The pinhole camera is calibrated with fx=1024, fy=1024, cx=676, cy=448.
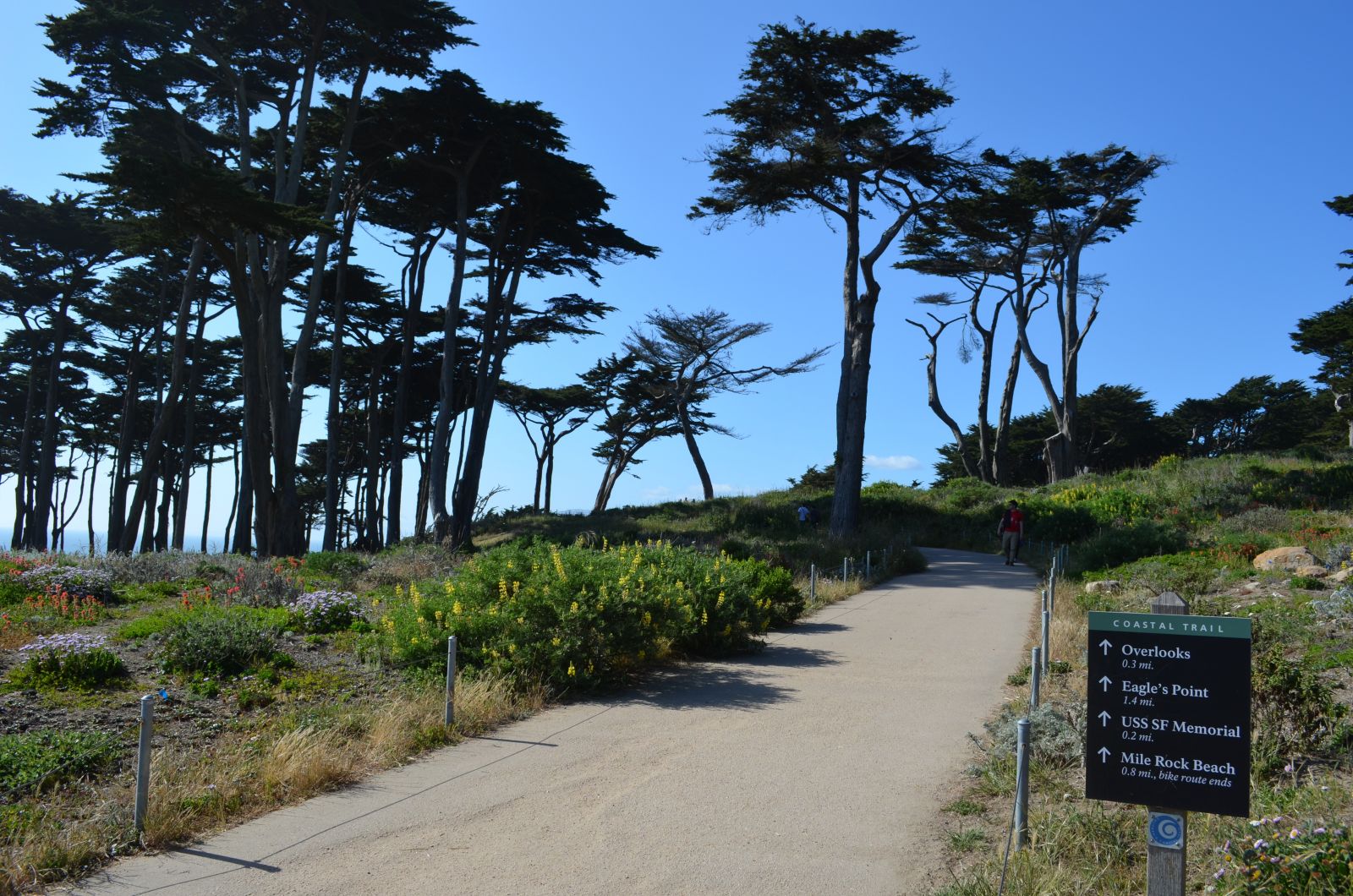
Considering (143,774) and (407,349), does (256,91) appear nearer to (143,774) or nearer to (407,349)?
(407,349)

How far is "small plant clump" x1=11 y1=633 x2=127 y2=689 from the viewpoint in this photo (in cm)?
891

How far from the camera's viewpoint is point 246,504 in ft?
115

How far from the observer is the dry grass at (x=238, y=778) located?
5.48m

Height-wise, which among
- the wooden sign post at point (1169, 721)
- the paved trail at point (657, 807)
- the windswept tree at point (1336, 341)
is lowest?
the paved trail at point (657, 807)

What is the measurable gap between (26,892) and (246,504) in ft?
105

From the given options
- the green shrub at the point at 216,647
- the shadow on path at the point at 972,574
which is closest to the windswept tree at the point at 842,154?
the shadow on path at the point at 972,574

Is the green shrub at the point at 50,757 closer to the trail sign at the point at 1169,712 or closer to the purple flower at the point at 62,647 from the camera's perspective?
the purple flower at the point at 62,647

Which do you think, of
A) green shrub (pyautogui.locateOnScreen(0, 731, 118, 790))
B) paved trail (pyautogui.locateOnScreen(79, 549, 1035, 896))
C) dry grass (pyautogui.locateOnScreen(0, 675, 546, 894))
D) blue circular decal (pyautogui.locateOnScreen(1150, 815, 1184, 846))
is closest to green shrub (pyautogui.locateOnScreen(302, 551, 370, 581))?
paved trail (pyautogui.locateOnScreen(79, 549, 1035, 896))

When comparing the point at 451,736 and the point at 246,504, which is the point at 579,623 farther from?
the point at 246,504

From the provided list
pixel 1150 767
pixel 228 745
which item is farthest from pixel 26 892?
pixel 1150 767

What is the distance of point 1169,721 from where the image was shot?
441 centimetres

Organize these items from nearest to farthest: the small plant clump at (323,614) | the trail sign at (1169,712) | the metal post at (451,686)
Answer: the trail sign at (1169,712) < the metal post at (451,686) < the small plant clump at (323,614)

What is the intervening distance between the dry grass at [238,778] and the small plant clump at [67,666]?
218 centimetres

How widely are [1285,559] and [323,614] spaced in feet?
45.4
